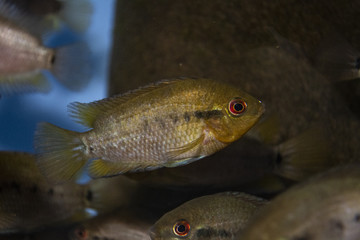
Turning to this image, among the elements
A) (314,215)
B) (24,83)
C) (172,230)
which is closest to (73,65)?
(24,83)

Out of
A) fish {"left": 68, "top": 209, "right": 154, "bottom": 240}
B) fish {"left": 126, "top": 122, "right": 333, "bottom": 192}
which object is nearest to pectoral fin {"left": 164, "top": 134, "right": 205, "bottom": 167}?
fish {"left": 126, "top": 122, "right": 333, "bottom": 192}

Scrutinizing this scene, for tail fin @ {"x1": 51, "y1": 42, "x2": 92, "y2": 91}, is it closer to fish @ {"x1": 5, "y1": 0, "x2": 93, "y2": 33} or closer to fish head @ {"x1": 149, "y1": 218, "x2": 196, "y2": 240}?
fish @ {"x1": 5, "y1": 0, "x2": 93, "y2": 33}

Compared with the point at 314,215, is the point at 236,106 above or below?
above

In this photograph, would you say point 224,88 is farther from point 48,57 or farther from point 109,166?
point 48,57

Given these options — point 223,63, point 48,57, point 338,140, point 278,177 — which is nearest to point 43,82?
point 48,57

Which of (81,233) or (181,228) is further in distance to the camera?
(81,233)

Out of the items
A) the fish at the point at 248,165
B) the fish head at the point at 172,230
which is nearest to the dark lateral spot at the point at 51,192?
the fish at the point at 248,165

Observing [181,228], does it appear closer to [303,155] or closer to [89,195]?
[303,155]

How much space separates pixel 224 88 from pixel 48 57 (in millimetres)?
1874

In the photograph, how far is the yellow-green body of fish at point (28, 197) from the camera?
2.36 m

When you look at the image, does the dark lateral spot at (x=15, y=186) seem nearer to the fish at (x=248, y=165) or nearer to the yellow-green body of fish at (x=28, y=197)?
the yellow-green body of fish at (x=28, y=197)

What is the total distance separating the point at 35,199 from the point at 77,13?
2.30m

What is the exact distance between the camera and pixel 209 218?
1.61 metres

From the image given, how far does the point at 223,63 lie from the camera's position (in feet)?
8.46
